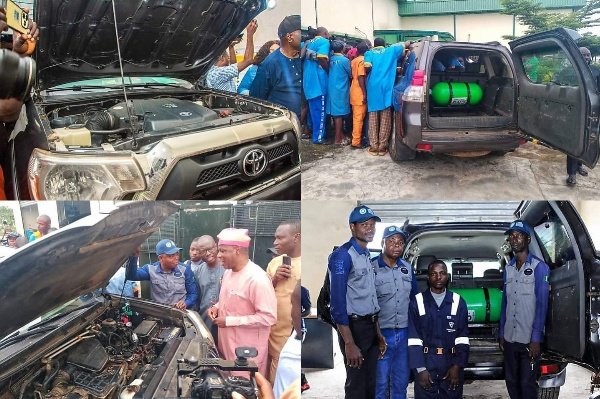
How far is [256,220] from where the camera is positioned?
1661 millimetres

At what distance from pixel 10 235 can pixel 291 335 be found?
0.99 m

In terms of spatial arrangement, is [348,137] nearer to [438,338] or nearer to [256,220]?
[256,220]

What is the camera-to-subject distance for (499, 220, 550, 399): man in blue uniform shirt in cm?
195

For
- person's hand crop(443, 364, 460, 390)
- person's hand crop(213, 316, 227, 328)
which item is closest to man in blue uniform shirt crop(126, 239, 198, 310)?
person's hand crop(213, 316, 227, 328)

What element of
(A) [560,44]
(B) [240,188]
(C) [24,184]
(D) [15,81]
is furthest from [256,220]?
(A) [560,44]

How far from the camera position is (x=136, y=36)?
1853mm

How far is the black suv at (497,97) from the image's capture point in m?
1.58

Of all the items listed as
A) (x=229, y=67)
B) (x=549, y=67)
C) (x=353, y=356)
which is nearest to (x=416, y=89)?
(x=549, y=67)

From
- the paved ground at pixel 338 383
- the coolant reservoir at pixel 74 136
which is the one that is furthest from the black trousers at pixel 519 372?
the coolant reservoir at pixel 74 136

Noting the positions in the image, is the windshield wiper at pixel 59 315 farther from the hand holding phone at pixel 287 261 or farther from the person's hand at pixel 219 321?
the hand holding phone at pixel 287 261

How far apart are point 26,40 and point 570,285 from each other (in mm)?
2051

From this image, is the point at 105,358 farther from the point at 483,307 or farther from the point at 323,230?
the point at 483,307

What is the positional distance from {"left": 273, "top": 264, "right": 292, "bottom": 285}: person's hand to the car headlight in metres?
0.61

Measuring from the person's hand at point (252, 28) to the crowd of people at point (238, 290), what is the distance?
26.7 inches
